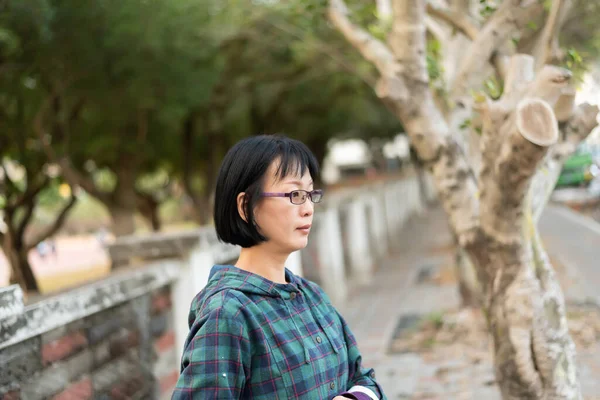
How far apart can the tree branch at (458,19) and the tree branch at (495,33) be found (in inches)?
12.8

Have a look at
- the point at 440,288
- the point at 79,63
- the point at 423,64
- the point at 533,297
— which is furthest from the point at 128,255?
the point at 440,288

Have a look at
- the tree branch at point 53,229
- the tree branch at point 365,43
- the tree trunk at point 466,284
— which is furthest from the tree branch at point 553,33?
the tree branch at point 53,229

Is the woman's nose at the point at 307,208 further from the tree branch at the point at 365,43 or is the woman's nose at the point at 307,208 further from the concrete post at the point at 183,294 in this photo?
the concrete post at the point at 183,294

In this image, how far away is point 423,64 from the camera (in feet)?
15.0

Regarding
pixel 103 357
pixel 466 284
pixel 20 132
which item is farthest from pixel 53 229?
pixel 103 357

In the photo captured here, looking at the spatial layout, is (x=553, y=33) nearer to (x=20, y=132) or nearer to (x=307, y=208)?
(x=307, y=208)

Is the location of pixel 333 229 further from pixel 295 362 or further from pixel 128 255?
pixel 295 362

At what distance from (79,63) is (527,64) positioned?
7.28m

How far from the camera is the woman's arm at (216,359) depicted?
1.90 m

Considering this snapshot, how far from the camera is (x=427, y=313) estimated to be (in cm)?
932

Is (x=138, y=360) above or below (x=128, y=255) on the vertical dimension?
below

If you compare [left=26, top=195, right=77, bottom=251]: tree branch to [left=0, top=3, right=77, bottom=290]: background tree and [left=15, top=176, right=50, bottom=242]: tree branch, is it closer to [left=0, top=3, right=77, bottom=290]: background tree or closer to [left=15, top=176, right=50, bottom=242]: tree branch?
[left=0, top=3, right=77, bottom=290]: background tree

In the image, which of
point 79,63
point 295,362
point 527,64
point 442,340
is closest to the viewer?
point 295,362

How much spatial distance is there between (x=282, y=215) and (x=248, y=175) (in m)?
0.16
